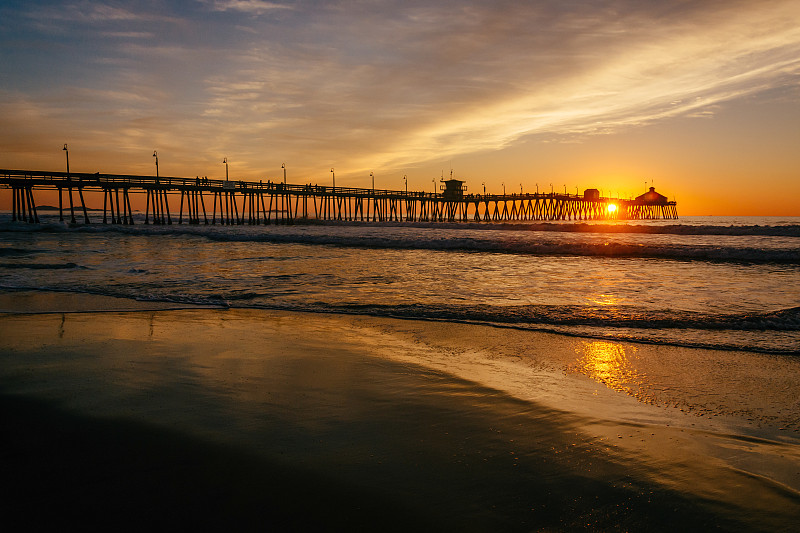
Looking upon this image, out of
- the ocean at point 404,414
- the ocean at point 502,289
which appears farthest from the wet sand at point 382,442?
the ocean at point 502,289

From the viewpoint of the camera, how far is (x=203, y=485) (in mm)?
2566

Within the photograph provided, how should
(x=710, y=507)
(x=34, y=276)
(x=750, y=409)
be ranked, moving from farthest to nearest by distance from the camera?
(x=34, y=276), (x=750, y=409), (x=710, y=507)

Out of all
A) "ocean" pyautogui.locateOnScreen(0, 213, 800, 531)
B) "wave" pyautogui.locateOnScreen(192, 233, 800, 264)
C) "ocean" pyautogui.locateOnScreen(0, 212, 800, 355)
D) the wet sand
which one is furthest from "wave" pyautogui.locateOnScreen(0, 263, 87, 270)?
"wave" pyautogui.locateOnScreen(192, 233, 800, 264)

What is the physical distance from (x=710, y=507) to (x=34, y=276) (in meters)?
14.6

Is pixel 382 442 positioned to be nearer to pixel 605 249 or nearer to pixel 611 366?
pixel 611 366

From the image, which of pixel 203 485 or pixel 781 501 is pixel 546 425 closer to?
pixel 781 501

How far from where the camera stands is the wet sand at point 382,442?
234 cm

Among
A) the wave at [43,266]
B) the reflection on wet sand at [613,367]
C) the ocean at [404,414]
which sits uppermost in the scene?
the wave at [43,266]

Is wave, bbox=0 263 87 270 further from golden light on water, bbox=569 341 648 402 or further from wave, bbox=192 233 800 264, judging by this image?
wave, bbox=192 233 800 264

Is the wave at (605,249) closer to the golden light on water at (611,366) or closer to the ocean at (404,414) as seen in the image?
the ocean at (404,414)

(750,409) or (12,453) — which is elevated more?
(12,453)

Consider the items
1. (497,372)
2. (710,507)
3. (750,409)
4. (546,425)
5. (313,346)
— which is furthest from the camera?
(313,346)

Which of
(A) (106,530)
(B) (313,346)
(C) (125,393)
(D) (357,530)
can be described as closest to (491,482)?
(D) (357,530)

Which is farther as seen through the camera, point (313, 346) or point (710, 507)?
point (313, 346)
